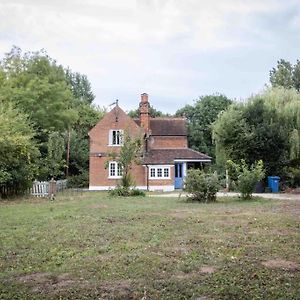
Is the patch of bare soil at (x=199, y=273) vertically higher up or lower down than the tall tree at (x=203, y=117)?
lower down

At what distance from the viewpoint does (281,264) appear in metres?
8.04

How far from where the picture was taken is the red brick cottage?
39.1m

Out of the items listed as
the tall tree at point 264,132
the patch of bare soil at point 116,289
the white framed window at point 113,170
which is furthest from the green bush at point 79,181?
the patch of bare soil at point 116,289

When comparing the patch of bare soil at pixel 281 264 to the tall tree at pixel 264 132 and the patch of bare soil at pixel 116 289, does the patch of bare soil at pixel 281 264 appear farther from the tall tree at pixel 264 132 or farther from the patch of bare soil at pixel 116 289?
the tall tree at pixel 264 132

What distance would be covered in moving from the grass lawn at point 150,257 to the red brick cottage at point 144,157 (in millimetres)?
23952

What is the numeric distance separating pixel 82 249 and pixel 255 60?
8784mm

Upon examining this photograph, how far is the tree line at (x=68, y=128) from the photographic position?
2722 cm

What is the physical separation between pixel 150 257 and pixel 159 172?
30506 mm

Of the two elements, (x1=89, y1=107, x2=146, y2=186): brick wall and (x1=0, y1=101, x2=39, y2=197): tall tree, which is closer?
(x1=0, y1=101, x2=39, y2=197): tall tree

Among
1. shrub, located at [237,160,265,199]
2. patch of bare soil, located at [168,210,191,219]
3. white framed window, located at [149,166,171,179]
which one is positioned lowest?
patch of bare soil, located at [168,210,191,219]

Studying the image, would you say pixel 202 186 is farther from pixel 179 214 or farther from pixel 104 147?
pixel 104 147

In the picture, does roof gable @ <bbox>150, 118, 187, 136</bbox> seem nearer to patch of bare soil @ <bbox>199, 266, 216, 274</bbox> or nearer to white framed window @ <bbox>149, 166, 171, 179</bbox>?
white framed window @ <bbox>149, 166, 171, 179</bbox>

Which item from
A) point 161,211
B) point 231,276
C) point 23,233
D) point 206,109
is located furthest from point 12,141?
point 206,109

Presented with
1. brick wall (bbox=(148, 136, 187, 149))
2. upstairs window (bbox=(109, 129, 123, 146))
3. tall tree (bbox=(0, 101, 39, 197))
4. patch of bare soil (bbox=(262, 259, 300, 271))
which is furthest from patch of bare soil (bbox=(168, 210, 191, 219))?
brick wall (bbox=(148, 136, 187, 149))
